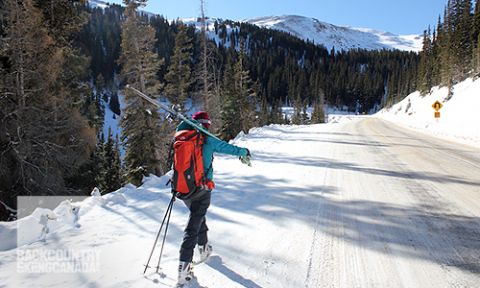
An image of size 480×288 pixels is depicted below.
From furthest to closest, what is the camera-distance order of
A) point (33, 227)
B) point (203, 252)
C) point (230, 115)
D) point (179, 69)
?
point (179, 69)
point (230, 115)
point (33, 227)
point (203, 252)

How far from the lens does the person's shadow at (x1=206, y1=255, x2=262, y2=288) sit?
128 inches

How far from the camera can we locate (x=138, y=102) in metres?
17.2

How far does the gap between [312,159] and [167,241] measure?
6.76 m

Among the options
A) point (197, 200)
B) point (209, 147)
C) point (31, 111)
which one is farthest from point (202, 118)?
point (31, 111)

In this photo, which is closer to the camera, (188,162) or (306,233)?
(188,162)

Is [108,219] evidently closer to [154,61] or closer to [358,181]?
[358,181]

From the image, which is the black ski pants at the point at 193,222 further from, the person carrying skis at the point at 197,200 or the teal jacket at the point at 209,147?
the teal jacket at the point at 209,147

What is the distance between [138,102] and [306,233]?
589 inches

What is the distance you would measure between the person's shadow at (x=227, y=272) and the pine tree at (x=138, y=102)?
14.1 m

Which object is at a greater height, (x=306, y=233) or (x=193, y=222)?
(x=193, y=222)

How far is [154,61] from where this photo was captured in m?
18.3

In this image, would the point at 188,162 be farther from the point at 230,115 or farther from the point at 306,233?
the point at 230,115

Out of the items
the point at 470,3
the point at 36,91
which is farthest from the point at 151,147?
the point at 470,3

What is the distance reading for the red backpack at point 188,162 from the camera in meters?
3.24
